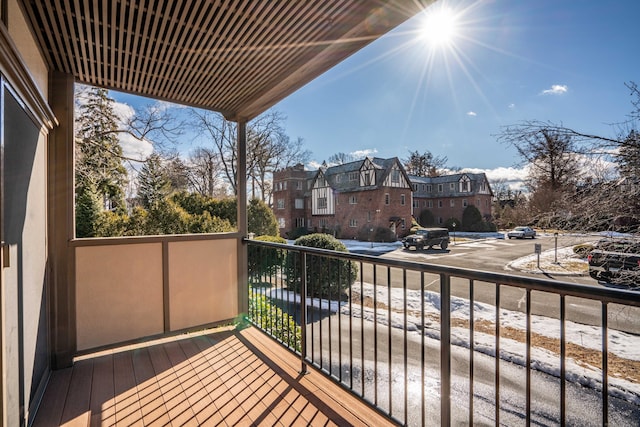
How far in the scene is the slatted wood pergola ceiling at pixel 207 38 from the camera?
1.76m

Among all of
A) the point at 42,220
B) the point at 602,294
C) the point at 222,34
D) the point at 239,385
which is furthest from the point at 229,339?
the point at 602,294

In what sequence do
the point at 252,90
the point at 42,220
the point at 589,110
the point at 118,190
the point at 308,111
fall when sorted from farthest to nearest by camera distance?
1. the point at 308,111
2. the point at 118,190
3. the point at 589,110
4. the point at 252,90
5. the point at 42,220

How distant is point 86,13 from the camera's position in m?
1.82

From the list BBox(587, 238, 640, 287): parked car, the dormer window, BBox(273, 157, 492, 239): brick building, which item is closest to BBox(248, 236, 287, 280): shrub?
BBox(587, 238, 640, 287): parked car

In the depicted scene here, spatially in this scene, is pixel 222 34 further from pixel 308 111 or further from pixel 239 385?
pixel 308 111

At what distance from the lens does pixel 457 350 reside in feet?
14.5

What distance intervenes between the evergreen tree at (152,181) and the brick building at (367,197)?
1237cm

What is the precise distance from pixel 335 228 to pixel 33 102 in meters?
21.5

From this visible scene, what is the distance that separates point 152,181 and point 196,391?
749cm

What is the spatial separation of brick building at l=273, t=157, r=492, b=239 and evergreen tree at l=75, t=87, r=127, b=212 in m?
12.9

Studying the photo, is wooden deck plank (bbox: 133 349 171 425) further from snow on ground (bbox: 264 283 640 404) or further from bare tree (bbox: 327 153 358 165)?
bare tree (bbox: 327 153 358 165)

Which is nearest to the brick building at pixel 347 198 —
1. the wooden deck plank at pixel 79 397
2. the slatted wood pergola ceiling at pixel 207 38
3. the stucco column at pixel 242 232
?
the stucco column at pixel 242 232

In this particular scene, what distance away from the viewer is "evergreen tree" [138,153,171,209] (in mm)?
8070

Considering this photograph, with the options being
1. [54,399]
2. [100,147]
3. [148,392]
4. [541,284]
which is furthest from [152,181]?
[541,284]
